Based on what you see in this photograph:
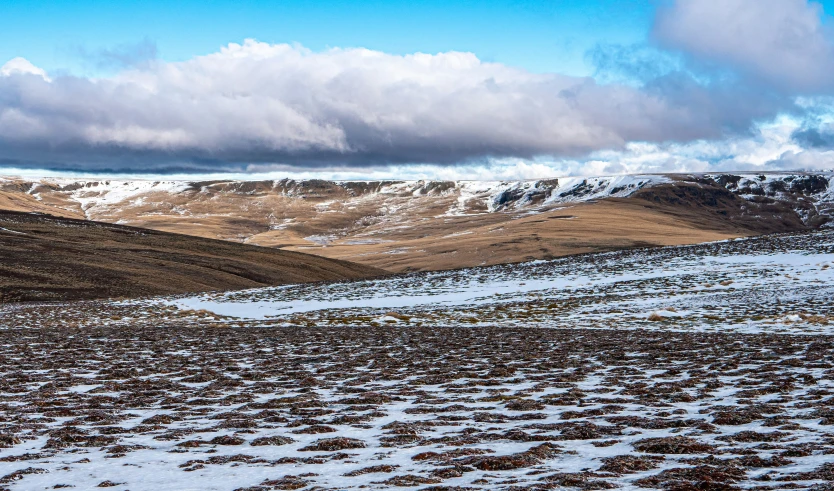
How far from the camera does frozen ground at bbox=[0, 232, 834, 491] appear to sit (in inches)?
339

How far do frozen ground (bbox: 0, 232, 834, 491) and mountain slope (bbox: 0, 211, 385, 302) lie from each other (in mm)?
36915

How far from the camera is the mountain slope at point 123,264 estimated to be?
68188mm

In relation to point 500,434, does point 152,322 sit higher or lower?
lower

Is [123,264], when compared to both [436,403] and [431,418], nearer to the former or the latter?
[436,403]

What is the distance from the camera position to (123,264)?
79.4 meters

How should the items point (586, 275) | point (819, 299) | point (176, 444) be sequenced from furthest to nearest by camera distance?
→ point (586, 275)
point (819, 299)
point (176, 444)

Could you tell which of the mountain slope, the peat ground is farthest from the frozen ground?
the mountain slope

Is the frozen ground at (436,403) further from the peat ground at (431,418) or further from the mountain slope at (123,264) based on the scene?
the mountain slope at (123,264)

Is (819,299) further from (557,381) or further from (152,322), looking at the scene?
(152,322)

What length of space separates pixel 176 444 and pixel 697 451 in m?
7.40

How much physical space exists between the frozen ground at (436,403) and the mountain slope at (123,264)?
3691 cm

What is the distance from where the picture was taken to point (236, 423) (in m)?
11.8

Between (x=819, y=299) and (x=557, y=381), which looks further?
(x=819, y=299)

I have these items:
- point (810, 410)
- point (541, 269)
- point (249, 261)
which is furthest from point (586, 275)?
point (249, 261)
